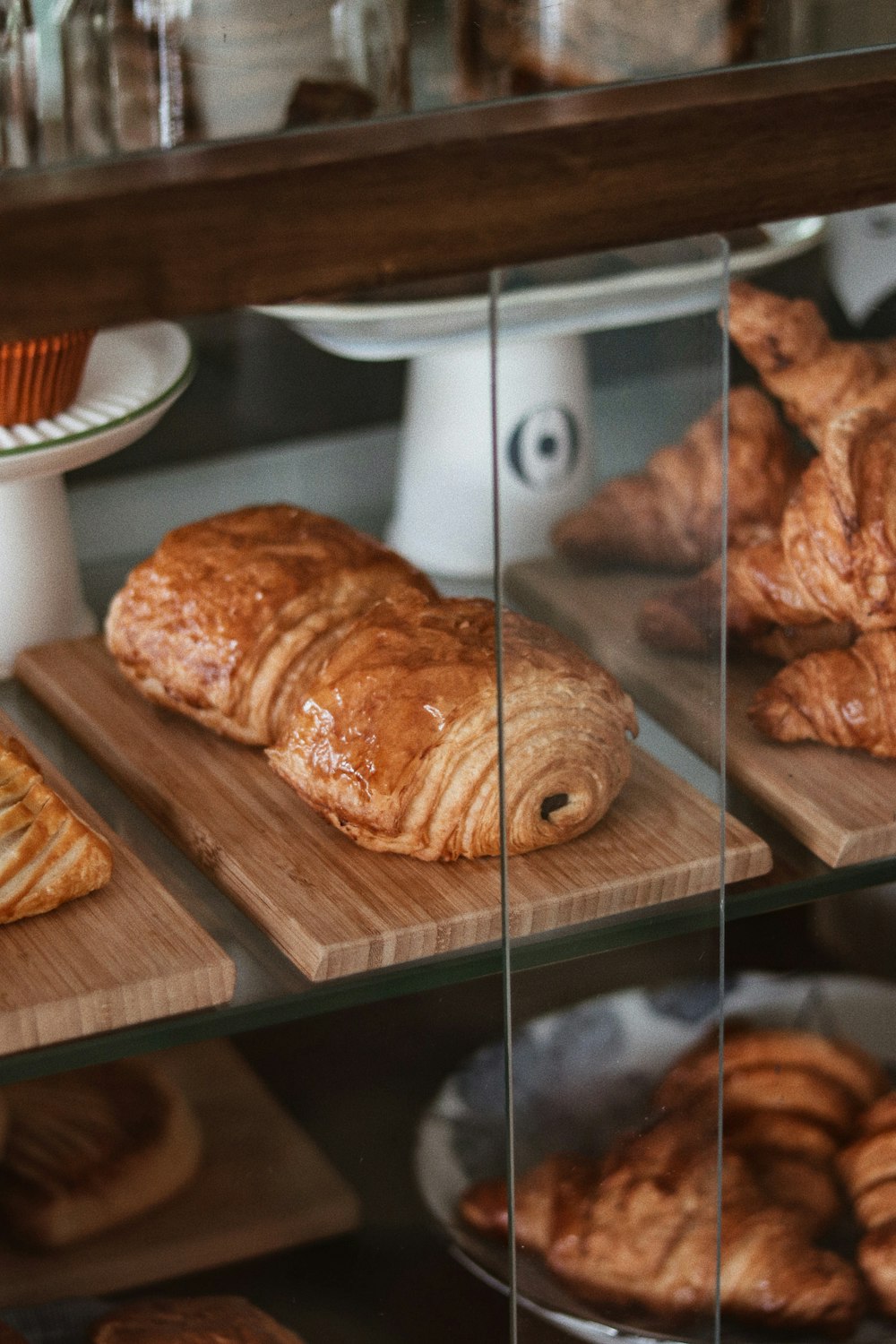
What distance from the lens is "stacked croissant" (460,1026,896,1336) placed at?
0.76 metres

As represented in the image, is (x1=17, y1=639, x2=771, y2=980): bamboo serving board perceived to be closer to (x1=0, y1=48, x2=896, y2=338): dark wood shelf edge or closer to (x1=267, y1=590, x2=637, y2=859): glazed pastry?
(x1=267, y1=590, x2=637, y2=859): glazed pastry

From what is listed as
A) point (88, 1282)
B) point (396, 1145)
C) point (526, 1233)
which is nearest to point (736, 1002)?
point (526, 1233)

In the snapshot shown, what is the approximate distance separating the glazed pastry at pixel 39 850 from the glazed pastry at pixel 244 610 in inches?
5.0

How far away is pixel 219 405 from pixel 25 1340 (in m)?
0.69

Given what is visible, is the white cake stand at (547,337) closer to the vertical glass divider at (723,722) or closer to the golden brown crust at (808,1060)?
the vertical glass divider at (723,722)

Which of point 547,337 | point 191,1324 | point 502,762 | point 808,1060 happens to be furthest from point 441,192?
point 191,1324

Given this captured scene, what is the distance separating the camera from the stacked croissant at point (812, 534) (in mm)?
738

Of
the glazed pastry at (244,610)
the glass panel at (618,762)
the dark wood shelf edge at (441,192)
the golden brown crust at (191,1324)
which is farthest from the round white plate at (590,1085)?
the dark wood shelf edge at (441,192)

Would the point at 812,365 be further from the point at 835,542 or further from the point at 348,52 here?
the point at 348,52

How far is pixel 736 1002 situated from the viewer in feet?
2.64

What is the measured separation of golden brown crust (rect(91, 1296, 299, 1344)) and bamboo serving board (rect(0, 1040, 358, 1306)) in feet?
0.08

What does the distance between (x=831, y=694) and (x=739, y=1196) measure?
25 centimetres

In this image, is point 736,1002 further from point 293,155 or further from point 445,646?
point 293,155

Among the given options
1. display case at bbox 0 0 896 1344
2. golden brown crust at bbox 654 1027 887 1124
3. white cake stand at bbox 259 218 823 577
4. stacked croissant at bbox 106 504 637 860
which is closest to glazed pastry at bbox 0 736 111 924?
display case at bbox 0 0 896 1344
